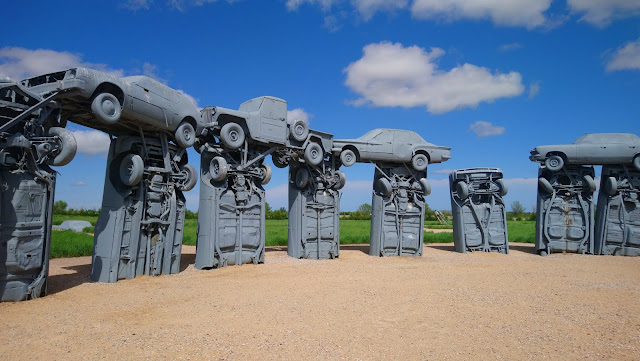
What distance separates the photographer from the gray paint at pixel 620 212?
64.5ft

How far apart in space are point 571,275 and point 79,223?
102ft

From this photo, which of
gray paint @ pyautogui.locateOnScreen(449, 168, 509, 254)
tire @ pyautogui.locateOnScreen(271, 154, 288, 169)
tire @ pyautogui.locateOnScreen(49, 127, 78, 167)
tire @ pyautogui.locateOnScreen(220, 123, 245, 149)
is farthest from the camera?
gray paint @ pyautogui.locateOnScreen(449, 168, 509, 254)

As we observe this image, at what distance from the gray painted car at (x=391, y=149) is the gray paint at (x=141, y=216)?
7.46 metres

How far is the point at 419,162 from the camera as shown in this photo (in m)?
19.4

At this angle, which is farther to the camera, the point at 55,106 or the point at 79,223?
the point at 79,223

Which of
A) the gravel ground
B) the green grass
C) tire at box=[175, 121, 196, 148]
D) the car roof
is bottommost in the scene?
the gravel ground

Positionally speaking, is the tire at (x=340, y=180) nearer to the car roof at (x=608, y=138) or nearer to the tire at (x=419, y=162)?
the tire at (x=419, y=162)

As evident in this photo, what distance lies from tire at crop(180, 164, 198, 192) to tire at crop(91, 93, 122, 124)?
2.91 metres

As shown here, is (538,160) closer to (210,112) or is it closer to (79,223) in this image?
(210,112)

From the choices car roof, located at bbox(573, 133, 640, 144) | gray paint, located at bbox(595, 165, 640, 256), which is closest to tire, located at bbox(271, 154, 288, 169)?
car roof, located at bbox(573, 133, 640, 144)

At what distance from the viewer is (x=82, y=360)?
5.99 m

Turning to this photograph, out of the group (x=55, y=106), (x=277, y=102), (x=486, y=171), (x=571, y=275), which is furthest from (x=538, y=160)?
(x=55, y=106)

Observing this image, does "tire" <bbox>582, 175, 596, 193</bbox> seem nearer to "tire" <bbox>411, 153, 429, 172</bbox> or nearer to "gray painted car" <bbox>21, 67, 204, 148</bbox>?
"tire" <bbox>411, 153, 429, 172</bbox>

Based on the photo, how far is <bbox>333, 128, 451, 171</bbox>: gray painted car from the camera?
18453 millimetres
